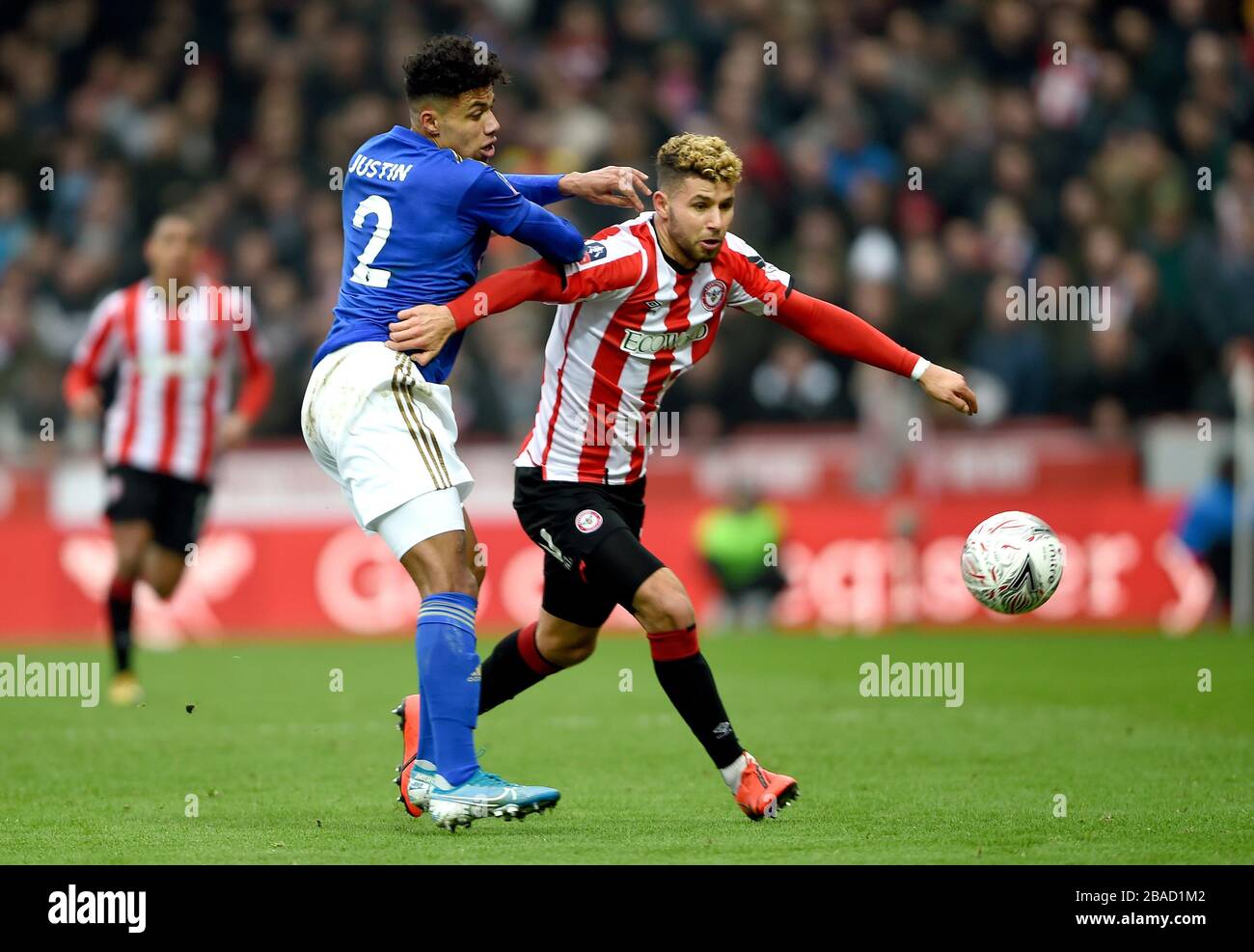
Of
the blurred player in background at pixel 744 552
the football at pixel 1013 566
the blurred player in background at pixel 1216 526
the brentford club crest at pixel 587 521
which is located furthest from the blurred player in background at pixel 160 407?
the blurred player in background at pixel 1216 526

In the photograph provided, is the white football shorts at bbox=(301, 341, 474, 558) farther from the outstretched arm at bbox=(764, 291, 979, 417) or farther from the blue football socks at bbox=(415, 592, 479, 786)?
the outstretched arm at bbox=(764, 291, 979, 417)

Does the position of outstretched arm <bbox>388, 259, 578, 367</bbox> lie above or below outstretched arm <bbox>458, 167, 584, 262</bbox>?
below

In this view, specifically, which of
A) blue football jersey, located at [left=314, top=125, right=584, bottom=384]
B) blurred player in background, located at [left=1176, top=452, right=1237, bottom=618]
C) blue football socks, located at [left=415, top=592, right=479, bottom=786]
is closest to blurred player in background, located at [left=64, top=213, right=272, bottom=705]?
blue football jersey, located at [left=314, top=125, right=584, bottom=384]

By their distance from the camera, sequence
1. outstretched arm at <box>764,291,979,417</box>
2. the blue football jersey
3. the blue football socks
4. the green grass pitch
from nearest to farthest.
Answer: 1. the green grass pitch
2. the blue football socks
3. the blue football jersey
4. outstretched arm at <box>764,291,979,417</box>

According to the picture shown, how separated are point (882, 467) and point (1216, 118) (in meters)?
5.54

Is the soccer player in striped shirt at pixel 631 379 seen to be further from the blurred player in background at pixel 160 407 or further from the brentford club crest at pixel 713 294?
the blurred player in background at pixel 160 407

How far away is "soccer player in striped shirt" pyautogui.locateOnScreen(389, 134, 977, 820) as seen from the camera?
6.50 metres

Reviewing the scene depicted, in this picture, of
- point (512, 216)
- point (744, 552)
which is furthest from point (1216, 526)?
point (512, 216)

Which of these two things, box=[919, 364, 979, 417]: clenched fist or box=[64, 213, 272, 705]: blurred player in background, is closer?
box=[919, 364, 979, 417]: clenched fist

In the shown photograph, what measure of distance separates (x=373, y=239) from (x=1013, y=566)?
8.86 ft

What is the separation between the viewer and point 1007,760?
8109mm

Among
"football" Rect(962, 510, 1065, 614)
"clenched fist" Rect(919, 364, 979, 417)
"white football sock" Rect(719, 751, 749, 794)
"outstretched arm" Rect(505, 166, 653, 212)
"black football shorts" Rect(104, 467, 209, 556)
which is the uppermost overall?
"outstretched arm" Rect(505, 166, 653, 212)

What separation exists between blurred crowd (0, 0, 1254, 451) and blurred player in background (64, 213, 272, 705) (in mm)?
5589

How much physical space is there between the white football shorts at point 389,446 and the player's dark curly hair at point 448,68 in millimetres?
924
